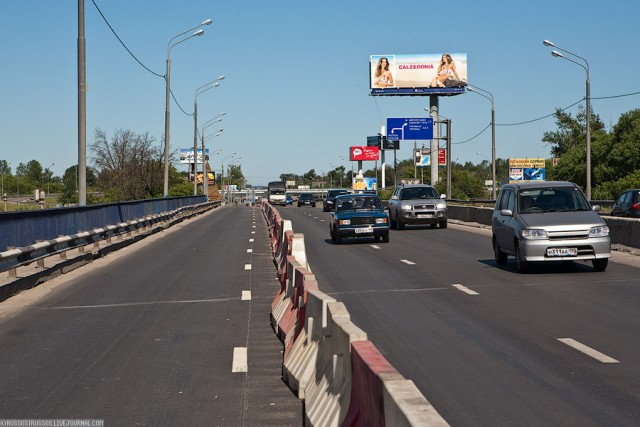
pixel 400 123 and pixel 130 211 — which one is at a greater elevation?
pixel 400 123

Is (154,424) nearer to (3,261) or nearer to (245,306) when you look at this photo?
(245,306)

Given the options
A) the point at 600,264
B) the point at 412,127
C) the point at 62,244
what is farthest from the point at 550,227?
the point at 412,127

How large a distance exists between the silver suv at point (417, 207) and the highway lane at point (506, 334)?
54.6 feet

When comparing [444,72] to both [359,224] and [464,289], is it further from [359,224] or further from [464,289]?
[464,289]

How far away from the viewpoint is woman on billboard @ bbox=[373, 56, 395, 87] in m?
87.1

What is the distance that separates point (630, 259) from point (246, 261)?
8.85 meters

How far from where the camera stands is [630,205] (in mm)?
37938

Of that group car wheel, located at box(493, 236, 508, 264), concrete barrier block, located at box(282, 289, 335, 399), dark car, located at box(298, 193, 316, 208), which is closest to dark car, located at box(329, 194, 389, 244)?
car wheel, located at box(493, 236, 508, 264)

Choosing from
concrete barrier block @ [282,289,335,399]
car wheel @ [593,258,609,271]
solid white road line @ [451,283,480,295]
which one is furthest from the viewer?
car wheel @ [593,258,609,271]

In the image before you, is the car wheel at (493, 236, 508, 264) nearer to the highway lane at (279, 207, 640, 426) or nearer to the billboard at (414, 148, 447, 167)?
the highway lane at (279, 207, 640, 426)

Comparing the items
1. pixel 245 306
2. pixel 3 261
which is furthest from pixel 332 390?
pixel 3 261

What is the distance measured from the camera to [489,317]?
1211 centimetres

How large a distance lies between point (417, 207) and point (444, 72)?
50.7 meters

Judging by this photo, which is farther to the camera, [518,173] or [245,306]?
[518,173]
